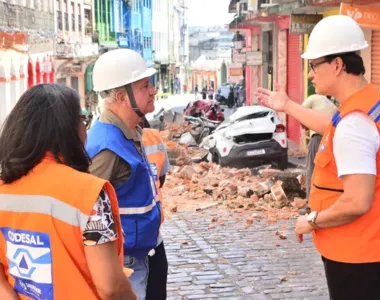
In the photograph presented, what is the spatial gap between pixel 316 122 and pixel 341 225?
2.72 feet

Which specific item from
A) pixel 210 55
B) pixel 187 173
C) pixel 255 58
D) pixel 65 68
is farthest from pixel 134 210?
pixel 210 55

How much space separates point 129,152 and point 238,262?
4.38 m

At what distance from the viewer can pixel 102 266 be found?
2498 millimetres

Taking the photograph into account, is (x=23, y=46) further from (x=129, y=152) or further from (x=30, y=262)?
(x=30, y=262)

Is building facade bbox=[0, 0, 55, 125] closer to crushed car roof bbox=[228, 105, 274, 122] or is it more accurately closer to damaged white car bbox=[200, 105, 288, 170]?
crushed car roof bbox=[228, 105, 274, 122]

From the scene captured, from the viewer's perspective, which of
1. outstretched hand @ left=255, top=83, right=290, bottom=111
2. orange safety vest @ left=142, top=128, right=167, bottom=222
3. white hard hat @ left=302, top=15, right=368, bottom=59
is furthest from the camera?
orange safety vest @ left=142, top=128, right=167, bottom=222

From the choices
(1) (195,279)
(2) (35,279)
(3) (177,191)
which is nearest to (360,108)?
(2) (35,279)

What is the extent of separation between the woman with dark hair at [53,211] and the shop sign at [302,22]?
1647 cm

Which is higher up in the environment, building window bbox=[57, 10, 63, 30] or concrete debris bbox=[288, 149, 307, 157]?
building window bbox=[57, 10, 63, 30]

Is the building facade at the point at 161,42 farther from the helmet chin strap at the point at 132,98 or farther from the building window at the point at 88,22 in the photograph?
the helmet chin strap at the point at 132,98

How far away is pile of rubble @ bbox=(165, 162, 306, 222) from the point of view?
11047mm

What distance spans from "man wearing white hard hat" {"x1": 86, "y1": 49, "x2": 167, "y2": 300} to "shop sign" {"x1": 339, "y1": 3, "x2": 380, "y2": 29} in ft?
31.5

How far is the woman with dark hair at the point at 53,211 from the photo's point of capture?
2.49 m

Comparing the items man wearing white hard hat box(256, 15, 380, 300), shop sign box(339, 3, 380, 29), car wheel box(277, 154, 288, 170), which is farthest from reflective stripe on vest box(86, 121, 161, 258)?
car wheel box(277, 154, 288, 170)
